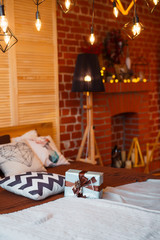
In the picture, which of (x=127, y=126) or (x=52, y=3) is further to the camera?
(x=127, y=126)

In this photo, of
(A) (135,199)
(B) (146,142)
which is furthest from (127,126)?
(A) (135,199)

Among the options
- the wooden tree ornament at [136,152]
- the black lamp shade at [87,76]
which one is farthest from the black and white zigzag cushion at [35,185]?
the wooden tree ornament at [136,152]

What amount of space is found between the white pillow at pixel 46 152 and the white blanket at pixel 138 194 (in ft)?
3.22

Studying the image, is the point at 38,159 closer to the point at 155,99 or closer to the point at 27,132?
the point at 27,132

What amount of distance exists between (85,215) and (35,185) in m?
0.56

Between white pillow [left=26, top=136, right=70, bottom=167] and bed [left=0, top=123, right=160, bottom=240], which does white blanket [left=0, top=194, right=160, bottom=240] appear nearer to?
bed [left=0, top=123, right=160, bottom=240]

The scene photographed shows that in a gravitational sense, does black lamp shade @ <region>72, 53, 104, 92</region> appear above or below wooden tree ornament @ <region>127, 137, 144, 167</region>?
above

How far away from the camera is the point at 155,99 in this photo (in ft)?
18.5

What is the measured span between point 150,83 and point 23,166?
285 centimetres

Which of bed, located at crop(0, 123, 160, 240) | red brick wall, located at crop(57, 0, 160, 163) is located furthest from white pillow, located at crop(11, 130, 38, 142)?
bed, located at crop(0, 123, 160, 240)

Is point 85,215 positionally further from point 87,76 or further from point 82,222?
point 87,76

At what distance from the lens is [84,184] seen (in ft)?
7.41

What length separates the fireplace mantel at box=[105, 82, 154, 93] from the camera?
14.3 feet

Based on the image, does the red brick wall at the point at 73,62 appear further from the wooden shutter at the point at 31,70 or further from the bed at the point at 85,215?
the bed at the point at 85,215
